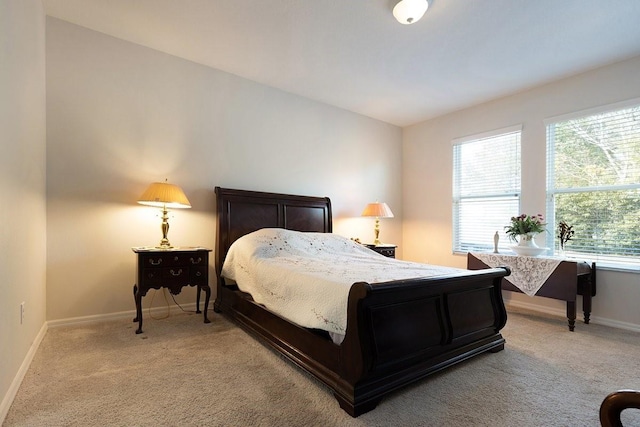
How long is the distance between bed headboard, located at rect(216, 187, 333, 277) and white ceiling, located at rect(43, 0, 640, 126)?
1437 mm

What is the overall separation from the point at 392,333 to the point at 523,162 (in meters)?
3.35

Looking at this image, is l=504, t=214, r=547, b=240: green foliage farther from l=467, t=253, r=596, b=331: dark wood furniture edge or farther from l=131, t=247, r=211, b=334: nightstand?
l=131, t=247, r=211, b=334: nightstand

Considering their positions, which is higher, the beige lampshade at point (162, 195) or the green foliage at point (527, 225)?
the beige lampshade at point (162, 195)

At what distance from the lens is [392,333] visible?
181 cm

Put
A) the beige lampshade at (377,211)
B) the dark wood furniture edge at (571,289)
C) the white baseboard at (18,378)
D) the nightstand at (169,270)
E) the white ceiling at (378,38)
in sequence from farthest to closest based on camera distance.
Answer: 1. the beige lampshade at (377,211)
2. the dark wood furniture edge at (571,289)
3. the nightstand at (169,270)
4. the white ceiling at (378,38)
5. the white baseboard at (18,378)

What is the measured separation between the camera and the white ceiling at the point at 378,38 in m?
2.59

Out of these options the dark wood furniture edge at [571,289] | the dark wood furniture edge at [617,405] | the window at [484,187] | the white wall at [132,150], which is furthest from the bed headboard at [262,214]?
the dark wood furniture edge at [617,405]

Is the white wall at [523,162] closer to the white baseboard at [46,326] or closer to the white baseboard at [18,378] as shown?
the white baseboard at [46,326]

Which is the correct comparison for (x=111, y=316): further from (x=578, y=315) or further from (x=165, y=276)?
(x=578, y=315)

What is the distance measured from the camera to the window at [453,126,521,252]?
165 inches

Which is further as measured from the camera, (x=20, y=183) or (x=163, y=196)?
(x=163, y=196)

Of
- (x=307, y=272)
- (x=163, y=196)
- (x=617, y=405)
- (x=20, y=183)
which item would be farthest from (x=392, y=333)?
(x=20, y=183)

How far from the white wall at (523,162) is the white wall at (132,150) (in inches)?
78.9

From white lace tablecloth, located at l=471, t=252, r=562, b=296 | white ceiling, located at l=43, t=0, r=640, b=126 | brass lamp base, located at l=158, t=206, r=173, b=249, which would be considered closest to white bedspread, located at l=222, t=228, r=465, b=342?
brass lamp base, located at l=158, t=206, r=173, b=249
